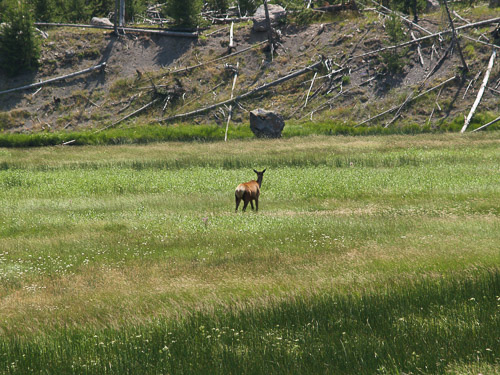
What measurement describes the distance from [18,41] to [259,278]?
61.1 meters

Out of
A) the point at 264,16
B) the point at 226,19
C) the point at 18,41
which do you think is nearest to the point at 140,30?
the point at 226,19

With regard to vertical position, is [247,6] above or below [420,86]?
above

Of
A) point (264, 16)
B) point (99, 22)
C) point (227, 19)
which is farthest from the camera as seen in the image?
point (227, 19)

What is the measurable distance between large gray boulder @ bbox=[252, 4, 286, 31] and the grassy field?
44.1 m

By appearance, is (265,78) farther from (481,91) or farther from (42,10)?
(42,10)

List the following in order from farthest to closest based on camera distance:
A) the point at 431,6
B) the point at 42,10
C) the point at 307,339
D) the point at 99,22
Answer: the point at 42,10, the point at 431,6, the point at 99,22, the point at 307,339

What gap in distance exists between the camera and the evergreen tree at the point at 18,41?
5959 cm

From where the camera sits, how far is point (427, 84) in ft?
170

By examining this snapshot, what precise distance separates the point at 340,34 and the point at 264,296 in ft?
188

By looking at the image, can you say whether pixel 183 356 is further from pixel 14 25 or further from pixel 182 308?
pixel 14 25

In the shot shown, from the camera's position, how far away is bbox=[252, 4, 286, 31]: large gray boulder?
65750 mm

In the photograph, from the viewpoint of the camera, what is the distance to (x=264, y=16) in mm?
66562

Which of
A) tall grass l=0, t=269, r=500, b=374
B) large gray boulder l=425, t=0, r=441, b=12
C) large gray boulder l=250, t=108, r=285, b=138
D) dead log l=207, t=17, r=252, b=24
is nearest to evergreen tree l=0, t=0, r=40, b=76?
dead log l=207, t=17, r=252, b=24

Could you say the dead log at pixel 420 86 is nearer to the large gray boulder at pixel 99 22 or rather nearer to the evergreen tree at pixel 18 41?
the large gray boulder at pixel 99 22
